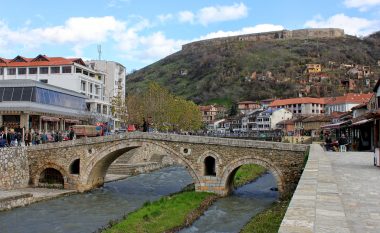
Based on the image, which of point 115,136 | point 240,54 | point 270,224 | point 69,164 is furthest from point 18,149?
point 240,54

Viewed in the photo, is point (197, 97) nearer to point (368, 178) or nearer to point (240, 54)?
point (240, 54)

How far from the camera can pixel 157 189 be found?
1264 inches

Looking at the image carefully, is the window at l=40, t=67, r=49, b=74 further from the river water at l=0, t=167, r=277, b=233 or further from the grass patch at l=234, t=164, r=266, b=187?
the grass patch at l=234, t=164, r=266, b=187

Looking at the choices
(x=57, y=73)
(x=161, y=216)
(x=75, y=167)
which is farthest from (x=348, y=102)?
(x=161, y=216)

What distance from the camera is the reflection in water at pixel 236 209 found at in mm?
19859

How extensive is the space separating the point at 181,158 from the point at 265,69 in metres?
116

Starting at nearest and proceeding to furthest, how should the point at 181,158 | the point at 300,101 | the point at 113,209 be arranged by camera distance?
the point at 113,209 < the point at 181,158 < the point at 300,101

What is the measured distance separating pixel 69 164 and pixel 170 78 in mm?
132186

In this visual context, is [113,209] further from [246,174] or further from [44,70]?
[44,70]

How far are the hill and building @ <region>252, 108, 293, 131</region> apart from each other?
84.4 feet

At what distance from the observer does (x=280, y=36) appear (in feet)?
565

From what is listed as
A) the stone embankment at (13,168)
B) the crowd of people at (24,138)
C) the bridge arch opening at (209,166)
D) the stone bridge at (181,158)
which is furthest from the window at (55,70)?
the bridge arch opening at (209,166)

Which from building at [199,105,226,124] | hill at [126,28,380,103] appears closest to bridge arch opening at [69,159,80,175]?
building at [199,105,226,124]

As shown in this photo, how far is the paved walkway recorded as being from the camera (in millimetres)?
5199
